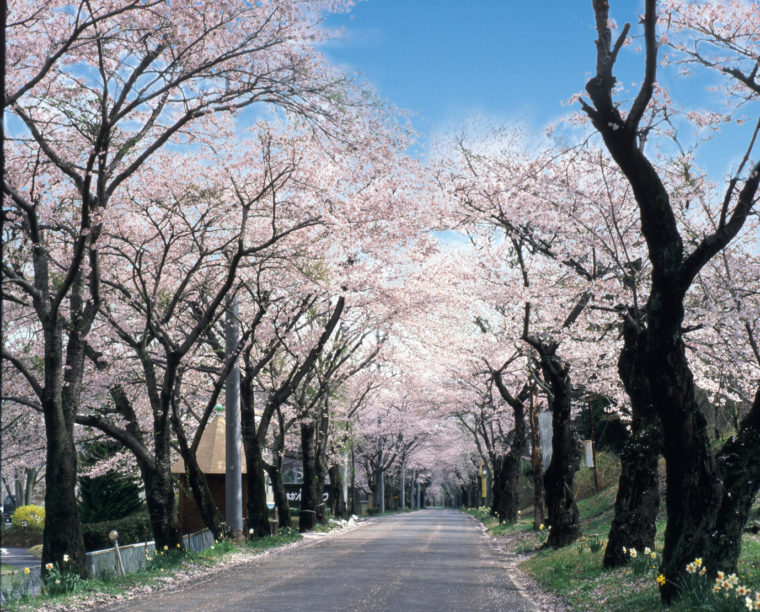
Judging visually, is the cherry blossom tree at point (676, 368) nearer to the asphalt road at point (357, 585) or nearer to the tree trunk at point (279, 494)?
the asphalt road at point (357, 585)

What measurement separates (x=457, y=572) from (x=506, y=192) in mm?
8211

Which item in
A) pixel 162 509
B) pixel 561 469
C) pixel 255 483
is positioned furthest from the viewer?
pixel 255 483

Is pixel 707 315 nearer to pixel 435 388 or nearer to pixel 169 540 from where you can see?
pixel 169 540

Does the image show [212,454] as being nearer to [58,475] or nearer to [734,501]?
[58,475]

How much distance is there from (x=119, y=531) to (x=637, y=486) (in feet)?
57.9

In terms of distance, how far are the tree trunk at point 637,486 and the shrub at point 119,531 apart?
16127mm

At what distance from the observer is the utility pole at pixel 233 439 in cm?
1922

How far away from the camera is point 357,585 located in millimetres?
12586

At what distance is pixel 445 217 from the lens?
19266 millimetres

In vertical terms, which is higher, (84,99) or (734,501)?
(84,99)

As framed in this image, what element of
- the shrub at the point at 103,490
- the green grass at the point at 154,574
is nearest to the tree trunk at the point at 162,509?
the green grass at the point at 154,574

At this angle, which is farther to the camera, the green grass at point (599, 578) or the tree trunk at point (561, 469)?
the tree trunk at point (561, 469)

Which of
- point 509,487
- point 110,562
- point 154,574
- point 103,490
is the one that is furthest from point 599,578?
point 103,490

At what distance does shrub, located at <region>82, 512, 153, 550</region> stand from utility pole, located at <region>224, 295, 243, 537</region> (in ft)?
18.7
